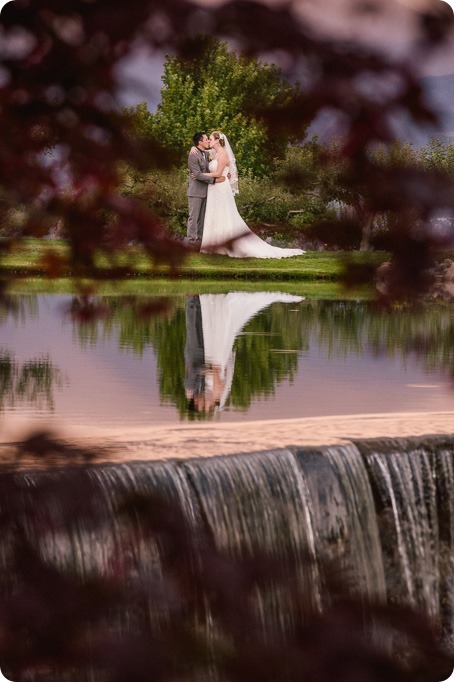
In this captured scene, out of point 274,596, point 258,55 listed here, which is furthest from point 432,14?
point 274,596

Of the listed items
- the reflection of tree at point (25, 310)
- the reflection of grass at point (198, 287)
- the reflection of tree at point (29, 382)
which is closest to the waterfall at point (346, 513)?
the reflection of tree at point (29, 382)

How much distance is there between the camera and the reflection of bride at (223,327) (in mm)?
7915

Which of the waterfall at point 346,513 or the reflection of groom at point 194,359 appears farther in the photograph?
the reflection of groom at point 194,359

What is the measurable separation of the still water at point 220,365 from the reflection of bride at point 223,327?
0.02 meters

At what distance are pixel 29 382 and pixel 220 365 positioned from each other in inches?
63.6

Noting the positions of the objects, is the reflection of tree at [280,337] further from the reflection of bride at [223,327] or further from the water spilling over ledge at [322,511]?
the water spilling over ledge at [322,511]

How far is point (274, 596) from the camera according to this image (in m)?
5.18

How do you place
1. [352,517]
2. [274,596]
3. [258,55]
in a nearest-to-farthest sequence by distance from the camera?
[258,55] < [274,596] < [352,517]

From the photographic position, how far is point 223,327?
11.3m

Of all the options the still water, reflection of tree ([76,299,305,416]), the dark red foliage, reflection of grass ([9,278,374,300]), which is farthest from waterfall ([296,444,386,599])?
reflection of grass ([9,278,374,300])

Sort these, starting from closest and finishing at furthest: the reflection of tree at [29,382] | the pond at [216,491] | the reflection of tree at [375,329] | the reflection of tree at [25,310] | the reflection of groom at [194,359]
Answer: the pond at [216,491], the reflection of tree at [29,382], the reflection of groom at [194,359], the reflection of tree at [375,329], the reflection of tree at [25,310]

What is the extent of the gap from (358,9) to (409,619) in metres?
0.77

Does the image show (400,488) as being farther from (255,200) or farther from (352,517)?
(255,200)

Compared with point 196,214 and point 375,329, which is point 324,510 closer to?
point 375,329
